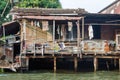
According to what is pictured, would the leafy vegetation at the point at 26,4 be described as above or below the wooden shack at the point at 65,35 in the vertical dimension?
above

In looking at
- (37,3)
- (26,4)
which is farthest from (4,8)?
(37,3)

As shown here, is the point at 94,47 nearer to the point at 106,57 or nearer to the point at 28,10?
the point at 106,57

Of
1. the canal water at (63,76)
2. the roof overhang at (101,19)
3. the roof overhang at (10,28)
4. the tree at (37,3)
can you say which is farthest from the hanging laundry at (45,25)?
the tree at (37,3)

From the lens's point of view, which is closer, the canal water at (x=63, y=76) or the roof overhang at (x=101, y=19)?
the canal water at (x=63, y=76)

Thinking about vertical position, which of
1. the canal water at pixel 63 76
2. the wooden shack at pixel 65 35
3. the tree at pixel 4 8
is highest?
the tree at pixel 4 8

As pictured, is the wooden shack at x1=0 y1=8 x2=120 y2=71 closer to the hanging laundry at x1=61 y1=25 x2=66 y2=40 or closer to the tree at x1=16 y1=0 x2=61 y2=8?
the hanging laundry at x1=61 y1=25 x2=66 y2=40

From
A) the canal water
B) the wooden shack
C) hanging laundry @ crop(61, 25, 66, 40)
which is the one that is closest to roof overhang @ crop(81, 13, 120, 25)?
A: the wooden shack

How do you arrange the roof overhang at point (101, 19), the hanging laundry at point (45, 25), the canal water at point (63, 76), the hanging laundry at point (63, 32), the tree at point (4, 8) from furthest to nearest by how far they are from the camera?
the tree at point (4, 8)
the hanging laundry at point (63, 32)
the hanging laundry at point (45, 25)
the roof overhang at point (101, 19)
the canal water at point (63, 76)

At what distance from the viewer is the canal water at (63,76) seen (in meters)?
27.3

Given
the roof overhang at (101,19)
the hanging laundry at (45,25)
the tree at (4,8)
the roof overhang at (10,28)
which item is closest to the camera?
the roof overhang at (101,19)

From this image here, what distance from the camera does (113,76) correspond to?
2867cm

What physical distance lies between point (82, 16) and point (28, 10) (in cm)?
544

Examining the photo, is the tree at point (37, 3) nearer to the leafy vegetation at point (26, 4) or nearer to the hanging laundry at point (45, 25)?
the leafy vegetation at point (26, 4)

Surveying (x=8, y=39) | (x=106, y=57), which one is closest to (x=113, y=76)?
(x=106, y=57)
